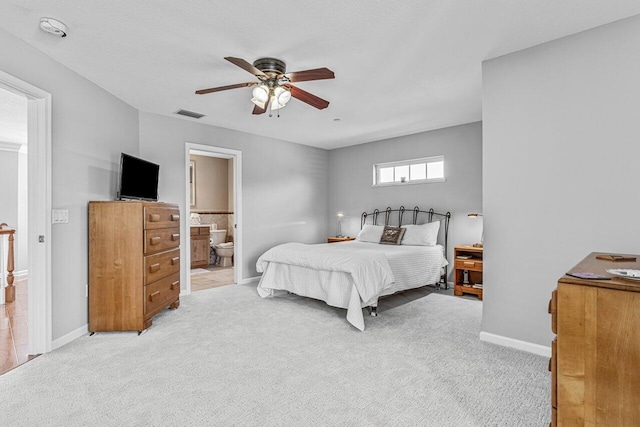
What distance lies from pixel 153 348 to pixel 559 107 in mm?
3966

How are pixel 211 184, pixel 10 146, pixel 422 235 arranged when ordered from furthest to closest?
pixel 211 184, pixel 10 146, pixel 422 235

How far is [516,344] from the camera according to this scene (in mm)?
2818

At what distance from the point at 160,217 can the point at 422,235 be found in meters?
3.75

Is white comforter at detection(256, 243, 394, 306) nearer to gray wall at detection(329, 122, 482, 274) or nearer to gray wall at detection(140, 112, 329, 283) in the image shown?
gray wall at detection(140, 112, 329, 283)

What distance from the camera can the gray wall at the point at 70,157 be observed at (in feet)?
8.99

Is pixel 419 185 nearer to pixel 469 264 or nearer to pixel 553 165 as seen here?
pixel 469 264

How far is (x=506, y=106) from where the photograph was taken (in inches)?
115

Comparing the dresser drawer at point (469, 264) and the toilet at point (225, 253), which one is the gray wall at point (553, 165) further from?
the toilet at point (225, 253)

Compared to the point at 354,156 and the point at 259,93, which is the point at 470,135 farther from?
the point at 259,93

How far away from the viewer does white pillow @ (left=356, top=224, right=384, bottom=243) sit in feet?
Result: 18.8

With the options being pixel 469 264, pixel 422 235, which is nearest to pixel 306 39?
pixel 422 235

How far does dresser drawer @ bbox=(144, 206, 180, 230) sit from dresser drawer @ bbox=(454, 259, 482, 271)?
12.8 ft

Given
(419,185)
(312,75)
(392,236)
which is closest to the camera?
(312,75)

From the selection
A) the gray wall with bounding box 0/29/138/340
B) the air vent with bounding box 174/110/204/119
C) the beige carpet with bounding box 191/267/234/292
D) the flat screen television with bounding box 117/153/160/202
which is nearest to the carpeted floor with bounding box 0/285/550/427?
the gray wall with bounding box 0/29/138/340
